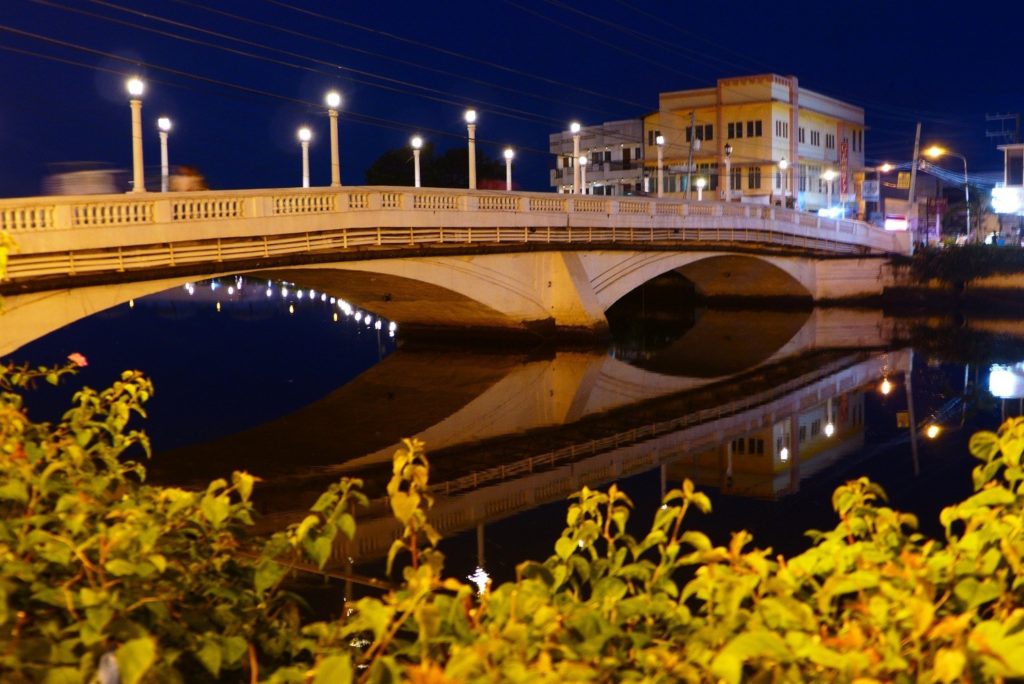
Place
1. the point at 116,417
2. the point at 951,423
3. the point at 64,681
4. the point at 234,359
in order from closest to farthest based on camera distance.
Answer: the point at 64,681, the point at 116,417, the point at 951,423, the point at 234,359

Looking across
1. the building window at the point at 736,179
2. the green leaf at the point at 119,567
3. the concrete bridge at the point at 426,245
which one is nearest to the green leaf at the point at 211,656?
the green leaf at the point at 119,567

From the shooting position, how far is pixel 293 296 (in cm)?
5272

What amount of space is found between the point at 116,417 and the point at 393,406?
15627 millimetres

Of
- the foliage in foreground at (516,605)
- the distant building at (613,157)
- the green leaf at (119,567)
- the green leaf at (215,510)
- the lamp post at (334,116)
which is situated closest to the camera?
the foliage in foreground at (516,605)

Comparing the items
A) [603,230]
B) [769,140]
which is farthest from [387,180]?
[603,230]

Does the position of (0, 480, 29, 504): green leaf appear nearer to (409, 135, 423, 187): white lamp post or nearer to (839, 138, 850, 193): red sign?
(409, 135, 423, 187): white lamp post

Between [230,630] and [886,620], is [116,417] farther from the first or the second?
[886,620]

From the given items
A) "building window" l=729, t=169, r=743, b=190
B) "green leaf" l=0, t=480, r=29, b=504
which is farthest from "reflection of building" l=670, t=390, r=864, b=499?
"building window" l=729, t=169, r=743, b=190

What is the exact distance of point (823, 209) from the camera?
62875 millimetres

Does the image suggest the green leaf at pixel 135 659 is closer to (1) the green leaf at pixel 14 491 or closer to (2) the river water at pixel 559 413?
(1) the green leaf at pixel 14 491

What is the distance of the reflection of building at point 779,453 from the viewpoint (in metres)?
14.1

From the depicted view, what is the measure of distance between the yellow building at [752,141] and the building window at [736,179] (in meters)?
0.03

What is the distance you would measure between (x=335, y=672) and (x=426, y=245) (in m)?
21.5

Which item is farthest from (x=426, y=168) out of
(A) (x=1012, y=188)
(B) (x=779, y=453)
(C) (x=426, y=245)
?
(B) (x=779, y=453)
